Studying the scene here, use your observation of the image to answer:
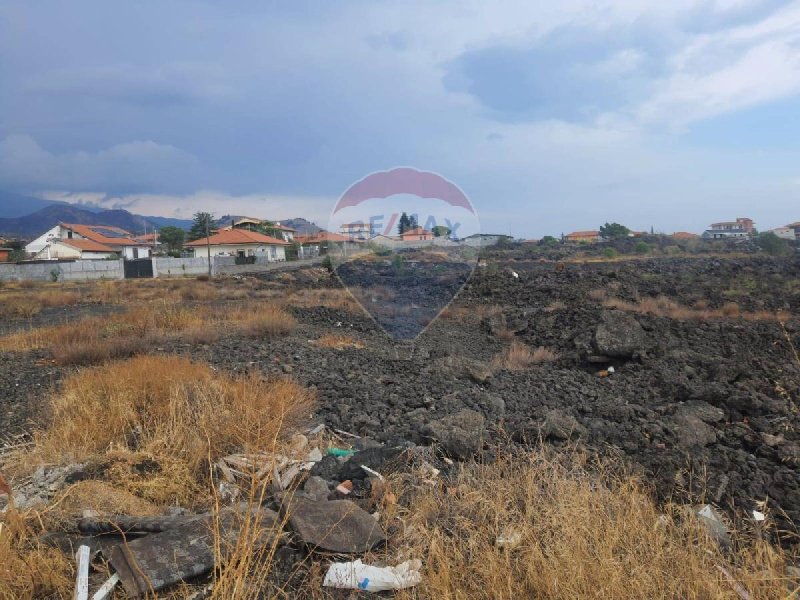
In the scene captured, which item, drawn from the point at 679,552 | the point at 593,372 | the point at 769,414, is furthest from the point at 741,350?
the point at 679,552

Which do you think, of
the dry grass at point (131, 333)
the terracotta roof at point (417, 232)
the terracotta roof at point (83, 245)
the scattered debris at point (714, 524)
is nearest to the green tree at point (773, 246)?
the dry grass at point (131, 333)

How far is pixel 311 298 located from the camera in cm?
2189

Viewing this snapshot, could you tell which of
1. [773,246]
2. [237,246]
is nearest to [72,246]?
[237,246]

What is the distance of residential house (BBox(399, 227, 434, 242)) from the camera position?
8367 millimetres

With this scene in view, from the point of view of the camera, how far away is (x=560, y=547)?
2596mm

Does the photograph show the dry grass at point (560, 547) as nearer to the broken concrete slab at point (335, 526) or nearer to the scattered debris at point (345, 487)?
the broken concrete slab at point (335, 526)

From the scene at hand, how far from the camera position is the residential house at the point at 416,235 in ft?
27.5

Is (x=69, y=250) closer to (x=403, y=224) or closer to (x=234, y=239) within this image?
(x=234, y=239)

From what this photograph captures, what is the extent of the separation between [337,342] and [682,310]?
11263 mm

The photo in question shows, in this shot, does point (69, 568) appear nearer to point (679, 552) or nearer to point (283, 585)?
point (283, 585)

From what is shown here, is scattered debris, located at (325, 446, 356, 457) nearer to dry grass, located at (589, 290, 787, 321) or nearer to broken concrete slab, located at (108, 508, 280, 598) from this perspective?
broken concrete slab, located at (108, 508, 280, 598)

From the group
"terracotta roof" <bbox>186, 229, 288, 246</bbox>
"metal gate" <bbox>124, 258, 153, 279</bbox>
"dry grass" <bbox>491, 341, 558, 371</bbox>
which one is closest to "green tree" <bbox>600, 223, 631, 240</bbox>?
"terracotta roof" <bbox>186, 229, 288, 246</bbox>

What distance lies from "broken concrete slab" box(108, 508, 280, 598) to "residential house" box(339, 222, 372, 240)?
5.70 meters

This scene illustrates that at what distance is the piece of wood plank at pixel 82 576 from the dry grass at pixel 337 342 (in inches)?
338
